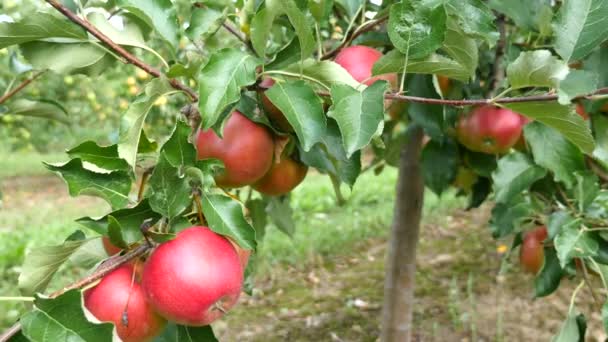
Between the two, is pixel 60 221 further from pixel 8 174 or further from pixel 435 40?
pixel 435 40

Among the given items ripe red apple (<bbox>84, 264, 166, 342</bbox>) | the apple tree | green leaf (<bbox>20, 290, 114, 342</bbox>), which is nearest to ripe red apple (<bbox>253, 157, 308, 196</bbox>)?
the apple tree

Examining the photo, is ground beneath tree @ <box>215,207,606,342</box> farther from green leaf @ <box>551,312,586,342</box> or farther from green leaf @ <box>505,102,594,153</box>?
green leaf @ <box>505,102,594,153</box>

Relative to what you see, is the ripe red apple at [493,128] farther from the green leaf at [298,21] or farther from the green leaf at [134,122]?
the green leaf at [134,122]

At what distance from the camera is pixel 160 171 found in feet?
1.87

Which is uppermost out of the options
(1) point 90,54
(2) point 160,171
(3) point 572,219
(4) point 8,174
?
(1) point 90,54

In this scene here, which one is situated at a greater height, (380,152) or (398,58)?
(398,58)

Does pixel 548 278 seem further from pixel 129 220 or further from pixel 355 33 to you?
pixel 129 220

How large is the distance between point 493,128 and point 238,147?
0.58m

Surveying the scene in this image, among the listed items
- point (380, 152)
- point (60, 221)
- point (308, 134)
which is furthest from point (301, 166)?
point (60, 221)

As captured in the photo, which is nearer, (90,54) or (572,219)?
(90,54)

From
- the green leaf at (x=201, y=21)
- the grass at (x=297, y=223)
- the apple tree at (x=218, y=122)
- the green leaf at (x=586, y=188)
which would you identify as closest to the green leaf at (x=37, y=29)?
the apple tree at (x=218, y=122)

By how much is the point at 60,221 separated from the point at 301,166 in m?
3.61

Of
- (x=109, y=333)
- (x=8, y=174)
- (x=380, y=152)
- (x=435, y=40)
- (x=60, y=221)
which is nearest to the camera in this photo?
(x=109, y=333)

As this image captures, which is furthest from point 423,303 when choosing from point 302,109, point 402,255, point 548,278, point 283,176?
point 302,109
